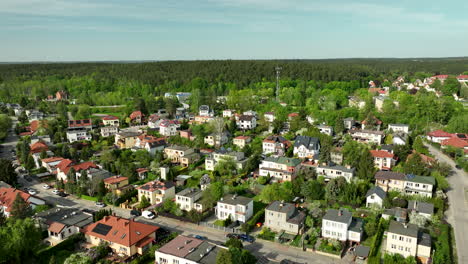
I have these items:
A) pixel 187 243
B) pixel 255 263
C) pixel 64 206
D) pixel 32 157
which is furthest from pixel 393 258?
pixel 32 157

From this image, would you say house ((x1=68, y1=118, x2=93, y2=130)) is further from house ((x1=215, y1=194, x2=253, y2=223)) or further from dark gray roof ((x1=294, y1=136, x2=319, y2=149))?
house ((x1=215, y1=194, x2=253, y2=223))

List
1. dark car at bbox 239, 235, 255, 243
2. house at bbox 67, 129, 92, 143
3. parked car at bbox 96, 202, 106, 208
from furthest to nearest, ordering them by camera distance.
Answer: house at bbox 67, 129, 92, 143 → parked car at bbox 96, 202, 106, 208 → dark car at bbox 239, 235, 255, 243

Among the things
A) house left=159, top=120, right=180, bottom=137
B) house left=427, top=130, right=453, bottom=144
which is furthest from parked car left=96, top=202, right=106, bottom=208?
house left=427, top=130, right=453, bottom=144

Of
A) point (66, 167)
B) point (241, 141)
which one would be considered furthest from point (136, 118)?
point (66, 167)

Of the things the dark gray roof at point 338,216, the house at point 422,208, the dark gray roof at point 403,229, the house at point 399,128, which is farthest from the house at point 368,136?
the dark gray roof at point 403,229

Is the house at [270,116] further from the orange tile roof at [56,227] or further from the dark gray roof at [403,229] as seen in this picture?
the orange tile roof at [56,227]

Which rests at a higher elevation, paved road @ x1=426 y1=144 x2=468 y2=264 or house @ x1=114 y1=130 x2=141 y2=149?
house @ x1=114 y1=130 x2=141 y2=149
